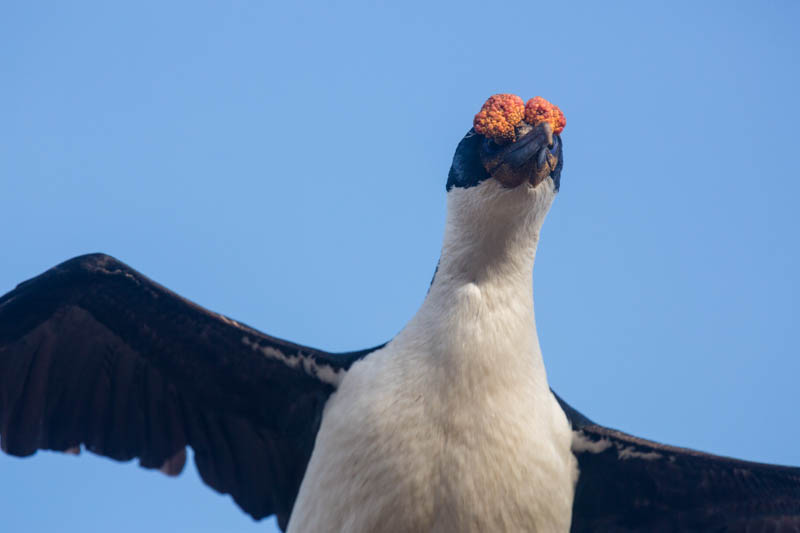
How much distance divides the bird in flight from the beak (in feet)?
0.04

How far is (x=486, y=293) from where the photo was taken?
8359 millimetres

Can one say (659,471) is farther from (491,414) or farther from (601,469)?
(491,414)

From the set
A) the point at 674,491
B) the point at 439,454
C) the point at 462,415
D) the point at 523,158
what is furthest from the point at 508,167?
the point at 674,491

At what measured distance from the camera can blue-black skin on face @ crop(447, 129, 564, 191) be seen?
8367 mm

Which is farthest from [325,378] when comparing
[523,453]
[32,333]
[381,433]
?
[32,333]

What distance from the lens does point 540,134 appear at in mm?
8164

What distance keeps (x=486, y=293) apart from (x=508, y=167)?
0.89 meters

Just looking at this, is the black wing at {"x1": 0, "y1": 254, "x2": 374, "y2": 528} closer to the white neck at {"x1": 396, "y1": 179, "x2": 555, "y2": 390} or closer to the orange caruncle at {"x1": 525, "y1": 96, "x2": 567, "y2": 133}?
the white neck at {"x1": 396, "y1": 179, "x2": 555, "y2": 390}

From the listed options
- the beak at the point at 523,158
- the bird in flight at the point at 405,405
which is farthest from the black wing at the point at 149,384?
the beak at the point at 523,158

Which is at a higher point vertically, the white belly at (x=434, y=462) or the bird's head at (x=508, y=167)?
the bird's head at (x=508, y=167)

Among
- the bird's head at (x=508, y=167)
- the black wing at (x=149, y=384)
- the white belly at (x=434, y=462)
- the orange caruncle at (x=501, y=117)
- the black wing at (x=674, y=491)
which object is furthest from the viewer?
the black wing at (x=149, y=384)

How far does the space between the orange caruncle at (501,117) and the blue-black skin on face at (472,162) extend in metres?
0.08

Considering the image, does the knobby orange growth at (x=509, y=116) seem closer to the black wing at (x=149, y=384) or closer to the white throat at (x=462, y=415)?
the white throat at (x=462, y=415)

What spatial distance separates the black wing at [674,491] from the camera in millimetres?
9156
